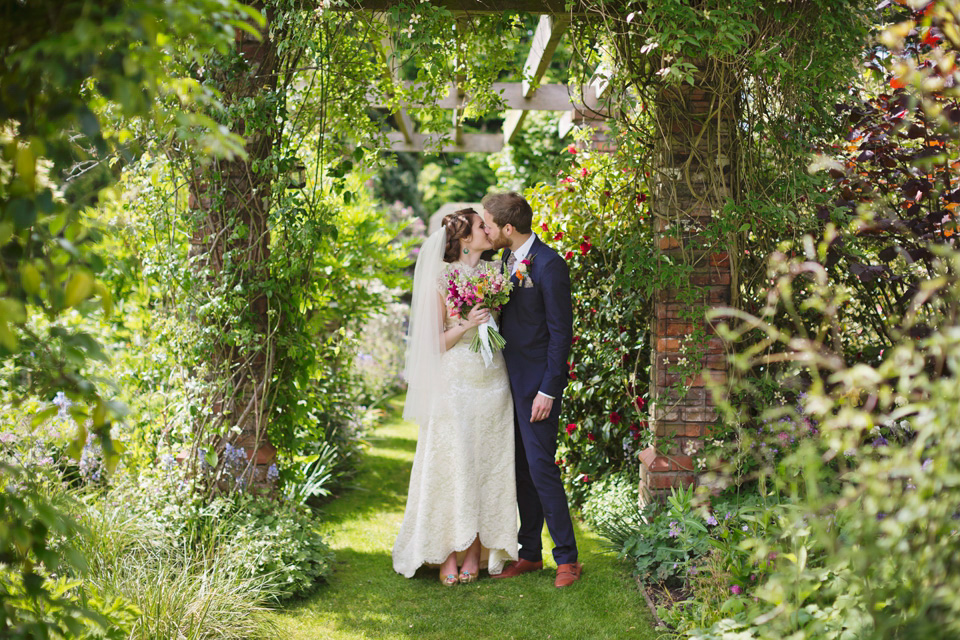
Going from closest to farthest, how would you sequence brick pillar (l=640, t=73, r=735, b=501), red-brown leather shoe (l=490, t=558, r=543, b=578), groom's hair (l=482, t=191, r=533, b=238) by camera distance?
brick pillar (l=640, t=73, r=735, b=501), groom's hair (l=482, t=191, r=533, b=238), red-brown leather shoe (l=490, t=558, r=543, b=578)

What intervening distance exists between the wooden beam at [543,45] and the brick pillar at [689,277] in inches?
37.8

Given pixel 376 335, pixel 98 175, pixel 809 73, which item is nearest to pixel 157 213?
pixel 98 175

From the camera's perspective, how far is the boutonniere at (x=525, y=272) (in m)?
4.07

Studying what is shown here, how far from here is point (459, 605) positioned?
12.7 ft

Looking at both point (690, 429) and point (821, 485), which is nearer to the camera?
point (821, 485)

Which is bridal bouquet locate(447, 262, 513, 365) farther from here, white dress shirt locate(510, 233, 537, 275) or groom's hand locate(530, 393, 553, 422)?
groom's hand locate(530, 393, 553, 422)

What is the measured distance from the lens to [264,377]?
4.10 m

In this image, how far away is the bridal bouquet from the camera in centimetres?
407

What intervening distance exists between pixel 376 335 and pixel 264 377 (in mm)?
6114

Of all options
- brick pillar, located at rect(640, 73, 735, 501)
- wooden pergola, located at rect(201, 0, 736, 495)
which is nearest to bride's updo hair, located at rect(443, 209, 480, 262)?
wooden pergola, located at rect(201, 0, 736, 495)

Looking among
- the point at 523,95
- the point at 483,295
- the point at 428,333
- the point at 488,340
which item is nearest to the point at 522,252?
the point at 483,295

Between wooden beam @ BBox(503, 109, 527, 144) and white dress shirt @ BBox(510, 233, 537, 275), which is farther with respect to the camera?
wooden beam @ BBox(503, 109, 527, 144)

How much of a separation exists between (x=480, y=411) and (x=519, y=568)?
35.2 inches

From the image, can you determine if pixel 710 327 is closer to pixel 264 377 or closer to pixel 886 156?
pixel 886 156
